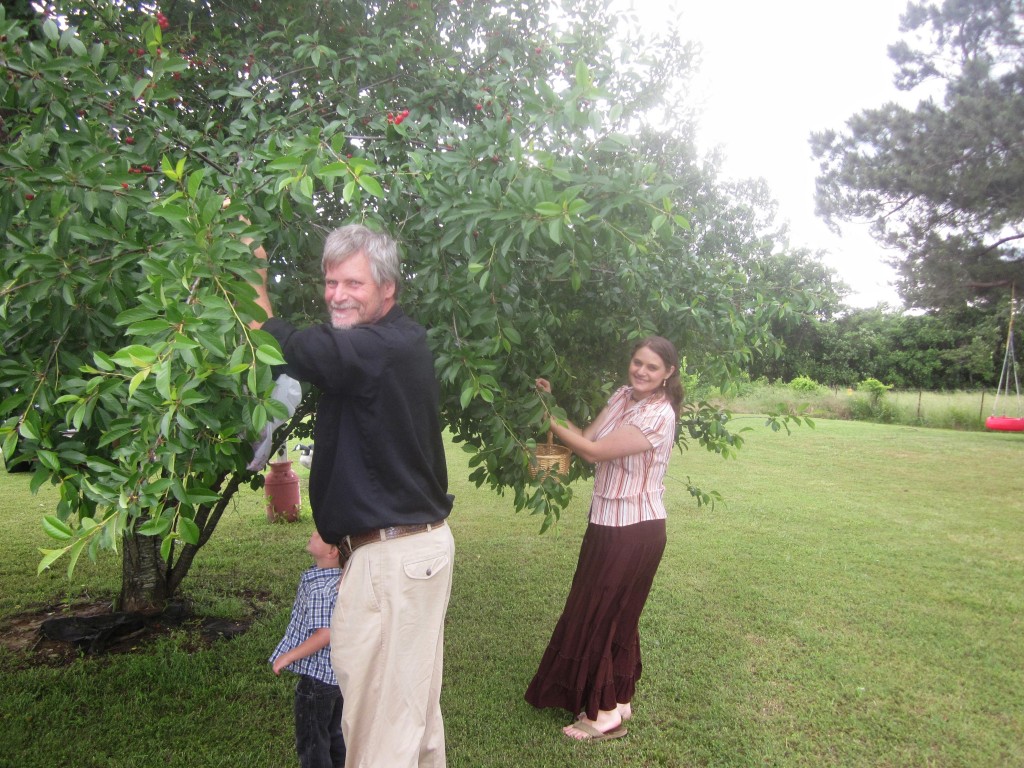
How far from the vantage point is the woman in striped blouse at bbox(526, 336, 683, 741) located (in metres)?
3.52

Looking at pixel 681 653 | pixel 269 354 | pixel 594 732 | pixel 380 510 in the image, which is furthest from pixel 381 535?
pixel 681 653

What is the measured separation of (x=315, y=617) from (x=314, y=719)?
408mm

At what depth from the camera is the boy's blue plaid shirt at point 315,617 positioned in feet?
8.91

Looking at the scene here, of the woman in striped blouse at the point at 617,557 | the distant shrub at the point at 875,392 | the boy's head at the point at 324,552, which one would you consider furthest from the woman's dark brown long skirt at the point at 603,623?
the distant shrub at the point at 875,392

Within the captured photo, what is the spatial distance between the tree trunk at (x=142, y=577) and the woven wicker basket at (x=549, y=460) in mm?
2962

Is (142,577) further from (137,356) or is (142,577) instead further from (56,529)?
(137,356)

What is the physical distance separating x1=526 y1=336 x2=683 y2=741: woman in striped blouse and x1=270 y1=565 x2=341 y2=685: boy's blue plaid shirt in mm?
1333

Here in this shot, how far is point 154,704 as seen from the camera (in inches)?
151

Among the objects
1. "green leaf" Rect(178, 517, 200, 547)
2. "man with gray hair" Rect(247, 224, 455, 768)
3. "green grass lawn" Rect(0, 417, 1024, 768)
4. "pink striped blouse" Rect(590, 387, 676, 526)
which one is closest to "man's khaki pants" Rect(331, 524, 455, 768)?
"man with gray hair" Rect(247, 224, 455, 768)

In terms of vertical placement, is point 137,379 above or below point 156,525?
above

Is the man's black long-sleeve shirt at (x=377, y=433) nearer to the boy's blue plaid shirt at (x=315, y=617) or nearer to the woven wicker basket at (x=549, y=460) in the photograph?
the boy's blue plaid shirt at (x=315, y=617)

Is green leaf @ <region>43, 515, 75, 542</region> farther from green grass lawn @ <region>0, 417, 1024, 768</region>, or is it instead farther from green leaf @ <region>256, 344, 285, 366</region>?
green grass lawn @ <region>0, 417, 1024, 768</region>

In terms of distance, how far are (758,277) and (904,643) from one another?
9.51 ft

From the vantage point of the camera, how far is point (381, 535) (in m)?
2.19
